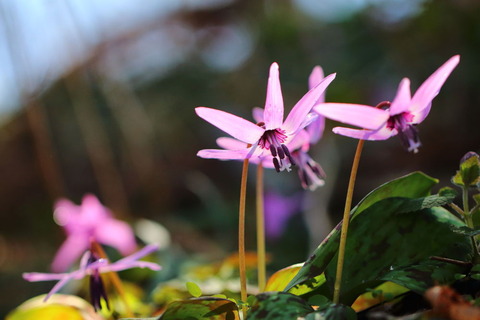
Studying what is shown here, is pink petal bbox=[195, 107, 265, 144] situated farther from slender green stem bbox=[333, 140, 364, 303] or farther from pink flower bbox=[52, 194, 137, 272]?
pink flower bbox=[52, 194, 137, 272]

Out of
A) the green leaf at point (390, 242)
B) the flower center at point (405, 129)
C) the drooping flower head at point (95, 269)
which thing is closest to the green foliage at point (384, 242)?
the green leaf at point (390, 242)

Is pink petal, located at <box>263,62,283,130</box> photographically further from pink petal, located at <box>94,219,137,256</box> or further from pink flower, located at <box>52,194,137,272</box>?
pink petal, located at <box>94,219,137,256</box>

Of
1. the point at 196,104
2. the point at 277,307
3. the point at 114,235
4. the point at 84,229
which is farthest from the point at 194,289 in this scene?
the point at 196,104

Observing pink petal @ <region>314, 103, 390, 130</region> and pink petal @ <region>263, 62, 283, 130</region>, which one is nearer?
pink petal @ <region>314, 103, 390, 130</region>

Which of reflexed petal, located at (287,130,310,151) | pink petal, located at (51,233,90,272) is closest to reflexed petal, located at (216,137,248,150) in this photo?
reflexed petal, located at (287,130,310,151)

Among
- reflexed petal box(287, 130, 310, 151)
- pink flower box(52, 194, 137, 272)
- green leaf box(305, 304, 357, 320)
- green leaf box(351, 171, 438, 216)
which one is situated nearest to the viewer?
green leaf box(305, 304, 357, 320)

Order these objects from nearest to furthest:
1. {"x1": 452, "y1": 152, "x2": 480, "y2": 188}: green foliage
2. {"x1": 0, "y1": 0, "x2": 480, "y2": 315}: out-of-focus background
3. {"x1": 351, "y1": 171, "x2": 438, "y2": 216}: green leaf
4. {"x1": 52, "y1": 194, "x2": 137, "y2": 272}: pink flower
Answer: {"x1": 452, "y1": 152, "x2": 480, "y2": 188}: green foliage
{"x1": 351, "y1": 171, "x2": 438, "y2": 216}: green leaf
{"x1": 52, "y1": 194, "x2": 137, "y2": 272}: pink flower
{"x1": 0, "y1": 0, "x2": 480, "y2": 315}: out-of-focus background

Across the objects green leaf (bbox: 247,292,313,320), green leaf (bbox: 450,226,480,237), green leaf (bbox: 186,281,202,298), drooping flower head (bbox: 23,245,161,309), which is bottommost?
green leaf (bbox: 247,292,313,320)

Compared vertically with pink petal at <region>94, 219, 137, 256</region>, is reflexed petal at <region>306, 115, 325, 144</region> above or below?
above
